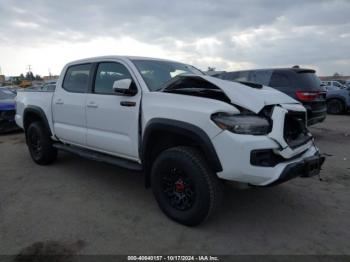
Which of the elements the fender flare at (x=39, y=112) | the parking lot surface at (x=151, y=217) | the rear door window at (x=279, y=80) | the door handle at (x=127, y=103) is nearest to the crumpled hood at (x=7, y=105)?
the fender flare at (x=39, y=112)

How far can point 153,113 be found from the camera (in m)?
3.60

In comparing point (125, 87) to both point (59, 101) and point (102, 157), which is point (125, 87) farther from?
point (59, 101)

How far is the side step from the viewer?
13.0ft

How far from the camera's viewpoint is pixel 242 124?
3.02 metres

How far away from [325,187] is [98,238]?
3244 mm

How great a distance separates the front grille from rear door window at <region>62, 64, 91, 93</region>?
9.41ft

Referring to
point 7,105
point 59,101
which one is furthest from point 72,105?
point 7,105

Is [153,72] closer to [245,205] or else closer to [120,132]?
[120,132]

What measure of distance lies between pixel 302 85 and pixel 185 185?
5.44m

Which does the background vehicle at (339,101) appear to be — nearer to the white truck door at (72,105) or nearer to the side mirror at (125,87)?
the white truck door at (72,105)

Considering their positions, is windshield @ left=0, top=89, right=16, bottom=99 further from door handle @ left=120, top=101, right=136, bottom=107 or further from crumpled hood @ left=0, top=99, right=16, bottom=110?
door handle @ left=120, top=101, right=136, bottom=107

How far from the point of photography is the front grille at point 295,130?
3.41 metres

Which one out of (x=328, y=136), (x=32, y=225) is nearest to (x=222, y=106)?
(x=32, y=225)

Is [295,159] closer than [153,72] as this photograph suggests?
Yes
